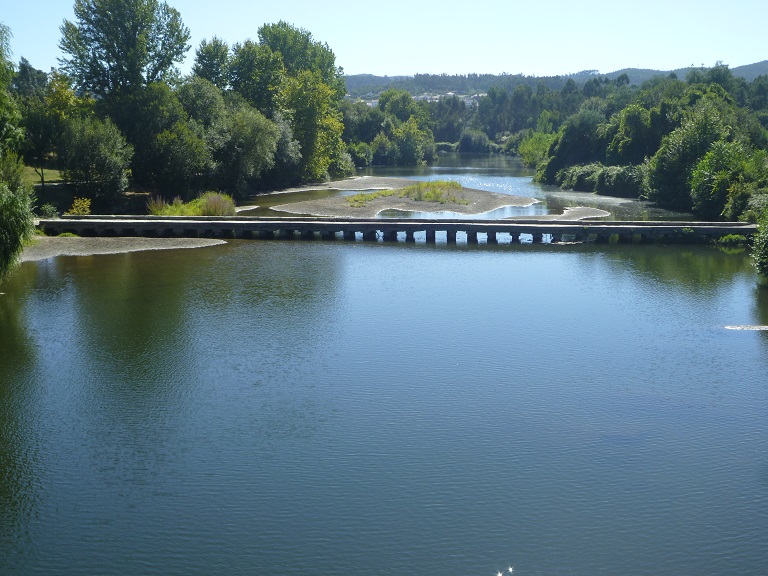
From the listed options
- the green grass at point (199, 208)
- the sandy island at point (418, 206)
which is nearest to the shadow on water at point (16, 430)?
the green grass at point (199, 208)

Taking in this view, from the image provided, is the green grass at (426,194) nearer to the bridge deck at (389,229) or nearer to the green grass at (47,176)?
the bridge deck at (389,229)

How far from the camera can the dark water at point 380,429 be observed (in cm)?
1537

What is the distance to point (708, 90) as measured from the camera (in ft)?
283

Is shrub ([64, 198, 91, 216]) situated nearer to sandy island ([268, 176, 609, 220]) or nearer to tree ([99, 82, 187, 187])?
tree ([99, 82, 187, 187])

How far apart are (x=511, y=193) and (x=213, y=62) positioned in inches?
1332

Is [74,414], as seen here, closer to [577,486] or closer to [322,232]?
[577,486]

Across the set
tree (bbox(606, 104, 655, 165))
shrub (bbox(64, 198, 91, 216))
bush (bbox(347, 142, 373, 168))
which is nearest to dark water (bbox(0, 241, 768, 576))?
shrub (bbox(64, 198, 91, 216))

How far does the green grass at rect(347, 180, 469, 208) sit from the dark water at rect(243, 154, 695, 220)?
15.2 ft

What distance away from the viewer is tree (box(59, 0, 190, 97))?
66500 mm

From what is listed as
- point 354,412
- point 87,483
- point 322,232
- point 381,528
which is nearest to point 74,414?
point 87,483

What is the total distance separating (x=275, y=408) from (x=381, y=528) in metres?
6.63

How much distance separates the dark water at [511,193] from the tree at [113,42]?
47.7ft

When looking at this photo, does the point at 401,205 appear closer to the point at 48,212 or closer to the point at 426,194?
the point at 426,194

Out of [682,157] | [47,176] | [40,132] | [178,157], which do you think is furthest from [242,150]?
[682,157]
